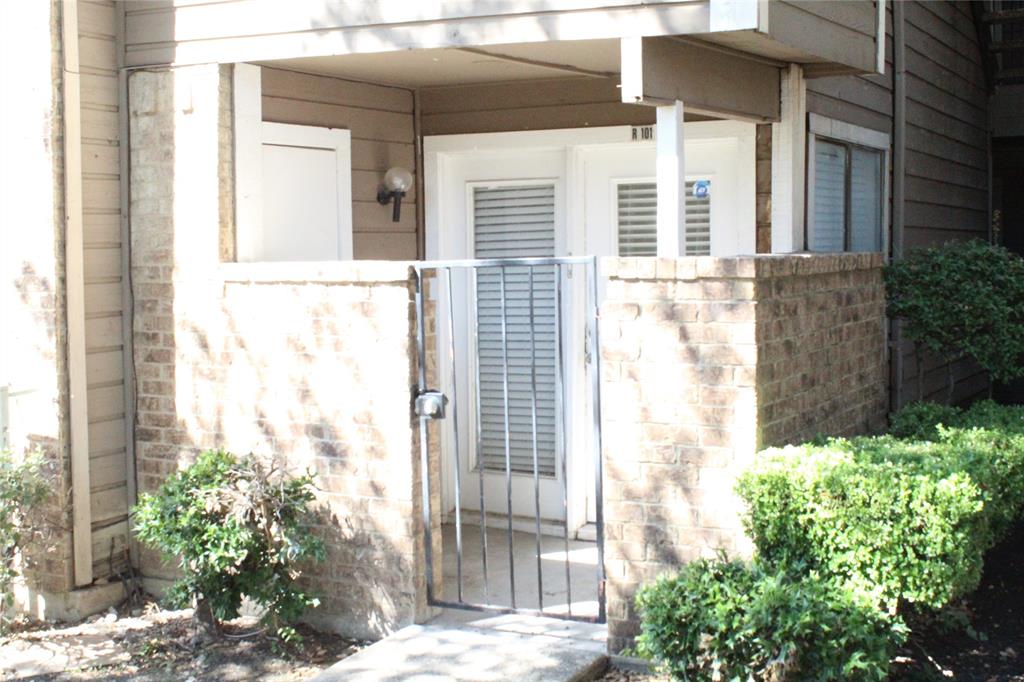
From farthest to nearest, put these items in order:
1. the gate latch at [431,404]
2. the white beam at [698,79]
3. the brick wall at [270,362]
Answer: the brick wall at [270,362], the gate latch at [431,404], the white beam at [698,79]

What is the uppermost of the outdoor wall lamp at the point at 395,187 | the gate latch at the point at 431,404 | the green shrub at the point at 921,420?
the outdoor wall lamp at the point at 395,187

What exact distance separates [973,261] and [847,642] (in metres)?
3.54

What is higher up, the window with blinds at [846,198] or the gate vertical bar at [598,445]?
the window with blinds at [846,198]

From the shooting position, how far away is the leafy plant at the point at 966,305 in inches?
276

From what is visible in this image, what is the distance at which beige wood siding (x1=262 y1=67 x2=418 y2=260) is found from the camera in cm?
668

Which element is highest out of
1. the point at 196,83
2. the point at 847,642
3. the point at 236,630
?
the point at 196,83

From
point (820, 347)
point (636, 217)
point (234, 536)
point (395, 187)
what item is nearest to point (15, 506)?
point (234, 536)

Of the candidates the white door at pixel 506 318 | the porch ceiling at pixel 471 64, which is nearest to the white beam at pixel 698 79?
the porch ceiling at pixel 471 64

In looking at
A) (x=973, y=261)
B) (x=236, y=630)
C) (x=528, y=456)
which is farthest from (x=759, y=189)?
(x=236, y=630)

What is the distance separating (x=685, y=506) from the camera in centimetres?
509

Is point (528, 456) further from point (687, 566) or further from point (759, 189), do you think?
point (687, 566)

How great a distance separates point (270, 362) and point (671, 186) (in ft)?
6.85

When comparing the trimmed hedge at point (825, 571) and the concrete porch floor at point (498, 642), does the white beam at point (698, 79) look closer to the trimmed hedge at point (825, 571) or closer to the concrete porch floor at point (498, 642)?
the trimmed hedge at point (825, 571)

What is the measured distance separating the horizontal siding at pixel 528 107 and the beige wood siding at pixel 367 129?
0.64 feet
